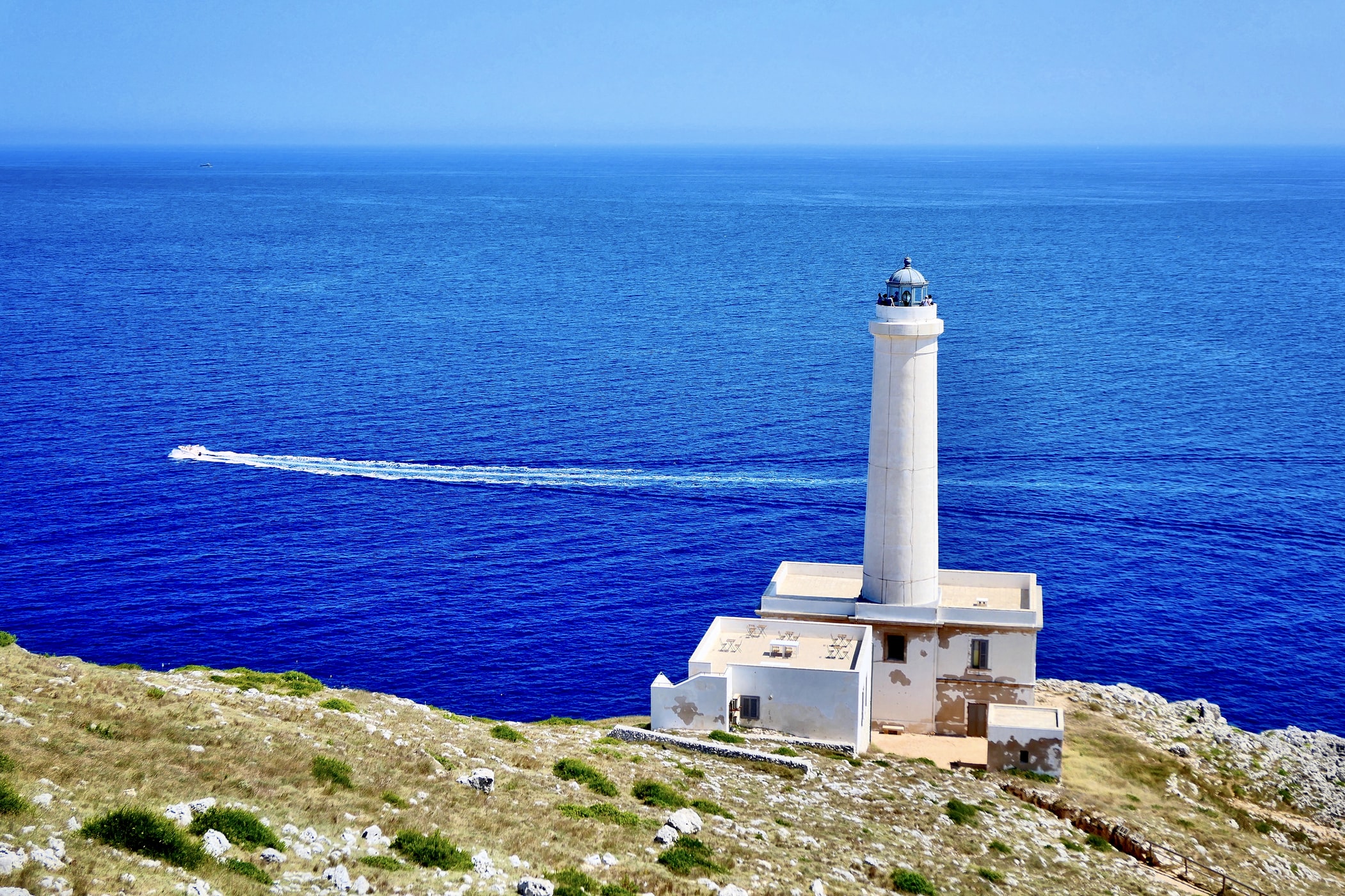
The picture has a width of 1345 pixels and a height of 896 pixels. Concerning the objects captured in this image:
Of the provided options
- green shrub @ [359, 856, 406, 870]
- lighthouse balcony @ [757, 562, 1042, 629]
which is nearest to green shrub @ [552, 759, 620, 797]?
→ green shrub @ [359, 856, 406, 870]

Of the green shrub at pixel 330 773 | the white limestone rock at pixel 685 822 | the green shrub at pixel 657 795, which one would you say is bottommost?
the green shrub at pixel 657 795

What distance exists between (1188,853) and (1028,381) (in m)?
87.9

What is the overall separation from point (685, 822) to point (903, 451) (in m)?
22.8

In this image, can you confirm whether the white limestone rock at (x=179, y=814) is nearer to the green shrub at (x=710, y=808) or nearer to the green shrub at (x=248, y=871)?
the green shrub at (x=248, y=871)

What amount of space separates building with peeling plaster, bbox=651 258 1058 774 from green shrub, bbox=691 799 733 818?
13.3m

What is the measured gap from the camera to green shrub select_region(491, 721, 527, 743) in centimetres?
4203

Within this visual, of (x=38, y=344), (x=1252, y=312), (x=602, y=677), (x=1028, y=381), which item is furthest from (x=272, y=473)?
(x=1252, y=312)

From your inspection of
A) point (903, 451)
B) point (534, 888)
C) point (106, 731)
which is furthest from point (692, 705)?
point (106, 731)

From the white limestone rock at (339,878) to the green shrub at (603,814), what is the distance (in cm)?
843

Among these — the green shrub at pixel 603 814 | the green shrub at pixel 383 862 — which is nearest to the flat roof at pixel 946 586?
the green shrub at pixel 603 814

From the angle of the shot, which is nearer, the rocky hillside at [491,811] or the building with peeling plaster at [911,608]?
the rocky hillside at [491,811]

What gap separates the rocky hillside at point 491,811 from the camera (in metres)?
25.8

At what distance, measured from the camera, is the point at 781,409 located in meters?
117

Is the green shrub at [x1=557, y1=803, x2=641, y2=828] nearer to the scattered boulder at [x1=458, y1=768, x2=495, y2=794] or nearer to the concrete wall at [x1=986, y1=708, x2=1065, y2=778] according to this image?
the scattered boulder at [x1=458, y1=768, x2=495, y2=794]
